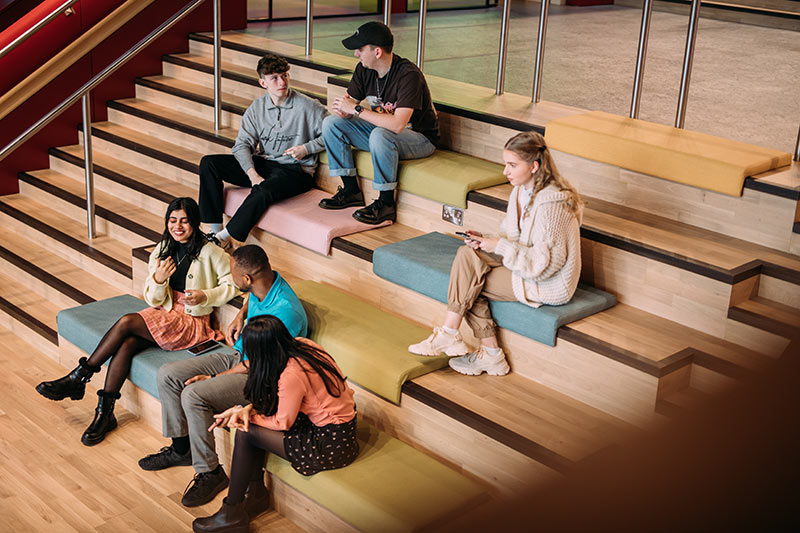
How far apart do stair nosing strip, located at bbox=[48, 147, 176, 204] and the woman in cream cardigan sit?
2.39 metres

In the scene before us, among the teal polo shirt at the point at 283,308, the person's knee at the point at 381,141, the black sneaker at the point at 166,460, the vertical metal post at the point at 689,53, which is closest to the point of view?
the teal polo shirt at the point at 283,308

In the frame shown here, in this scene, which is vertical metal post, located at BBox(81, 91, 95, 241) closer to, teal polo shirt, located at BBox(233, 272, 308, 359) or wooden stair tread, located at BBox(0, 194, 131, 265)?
wooden stair tread, located at BBox(0, 194, 131, 265)

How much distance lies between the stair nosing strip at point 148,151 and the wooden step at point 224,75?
29.7 inches

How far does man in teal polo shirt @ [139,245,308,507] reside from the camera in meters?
3.28

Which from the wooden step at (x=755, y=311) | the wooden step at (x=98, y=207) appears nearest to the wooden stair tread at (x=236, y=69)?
the wooden step at (x=98, y=207)

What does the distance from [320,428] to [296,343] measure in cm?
30

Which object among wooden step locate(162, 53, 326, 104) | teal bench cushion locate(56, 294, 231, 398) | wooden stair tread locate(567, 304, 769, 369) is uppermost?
wooden step locate(162, 53, 326, 104)

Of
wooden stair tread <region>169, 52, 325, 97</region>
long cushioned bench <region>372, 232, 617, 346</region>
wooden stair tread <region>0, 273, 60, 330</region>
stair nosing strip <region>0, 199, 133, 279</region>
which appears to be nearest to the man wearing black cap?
long cushioned bench <region>372, 232, 617, 346</region>

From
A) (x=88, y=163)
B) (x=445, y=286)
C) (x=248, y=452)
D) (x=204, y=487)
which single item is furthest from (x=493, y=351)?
(x=88, y=163)

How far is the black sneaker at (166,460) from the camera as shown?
11.6 feet

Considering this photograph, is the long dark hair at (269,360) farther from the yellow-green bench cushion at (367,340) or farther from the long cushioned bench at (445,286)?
the long cushioned bench at (445,286)

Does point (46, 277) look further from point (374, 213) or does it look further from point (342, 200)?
point (374, 213)

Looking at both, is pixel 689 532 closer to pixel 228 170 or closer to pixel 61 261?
pixel 228 170

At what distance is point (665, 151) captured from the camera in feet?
12.1
